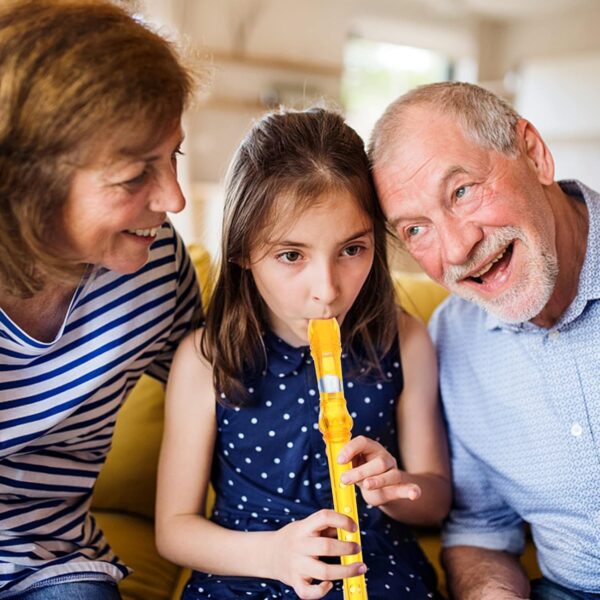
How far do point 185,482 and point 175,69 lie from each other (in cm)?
63

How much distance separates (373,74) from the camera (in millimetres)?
5602

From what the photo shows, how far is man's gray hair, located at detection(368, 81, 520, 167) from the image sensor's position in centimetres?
117

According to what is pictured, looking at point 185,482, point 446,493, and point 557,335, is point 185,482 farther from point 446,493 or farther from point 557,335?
point 557,335

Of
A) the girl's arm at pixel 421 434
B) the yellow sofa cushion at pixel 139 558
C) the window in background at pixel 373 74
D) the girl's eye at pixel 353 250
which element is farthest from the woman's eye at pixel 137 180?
the window in background at pixel 373 74

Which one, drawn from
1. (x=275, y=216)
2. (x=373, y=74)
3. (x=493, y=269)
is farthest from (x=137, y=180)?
(x=373, y=74)

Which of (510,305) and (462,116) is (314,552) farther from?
(462,116)

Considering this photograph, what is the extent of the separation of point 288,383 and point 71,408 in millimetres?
331

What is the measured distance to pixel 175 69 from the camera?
96 cm

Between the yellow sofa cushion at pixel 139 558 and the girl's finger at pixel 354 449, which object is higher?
the girl's finger at pixel 354 449

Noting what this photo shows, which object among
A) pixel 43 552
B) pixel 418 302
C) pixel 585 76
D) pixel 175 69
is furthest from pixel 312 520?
pixel 585 76

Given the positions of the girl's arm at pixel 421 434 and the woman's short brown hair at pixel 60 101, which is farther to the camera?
the girl's arm at pixel 421 434

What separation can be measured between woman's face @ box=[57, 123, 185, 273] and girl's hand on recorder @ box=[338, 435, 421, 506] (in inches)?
14.6

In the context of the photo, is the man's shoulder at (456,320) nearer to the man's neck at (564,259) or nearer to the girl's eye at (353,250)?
the man's neck at (564,259)

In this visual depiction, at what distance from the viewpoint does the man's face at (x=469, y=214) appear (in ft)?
3.72
